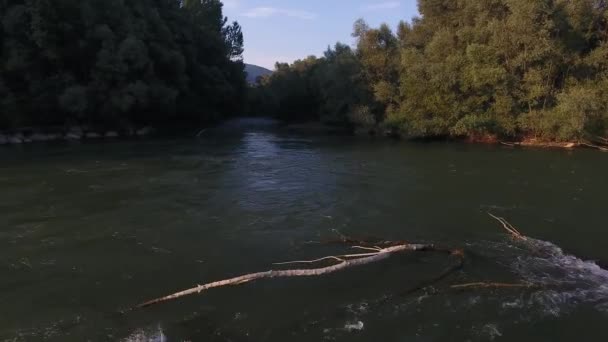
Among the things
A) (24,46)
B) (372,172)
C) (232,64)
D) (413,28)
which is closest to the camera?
(372,172)

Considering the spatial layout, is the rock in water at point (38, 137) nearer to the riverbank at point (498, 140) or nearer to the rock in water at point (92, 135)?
the rock in water at point (92, 135)

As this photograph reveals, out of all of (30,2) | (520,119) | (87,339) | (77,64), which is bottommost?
(87,339)

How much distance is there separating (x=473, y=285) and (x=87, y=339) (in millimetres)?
7115

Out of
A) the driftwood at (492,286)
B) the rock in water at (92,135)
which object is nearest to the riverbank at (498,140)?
the rock in water at (92,135)

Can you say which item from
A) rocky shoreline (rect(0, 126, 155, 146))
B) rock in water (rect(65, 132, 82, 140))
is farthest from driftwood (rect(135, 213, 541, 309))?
rock in water (rect(65, 132, 82, 140))

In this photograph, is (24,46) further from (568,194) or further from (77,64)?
(568,194)

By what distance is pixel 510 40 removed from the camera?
33.3m

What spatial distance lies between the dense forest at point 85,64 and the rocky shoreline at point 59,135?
978mm

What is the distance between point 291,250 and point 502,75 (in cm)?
2738

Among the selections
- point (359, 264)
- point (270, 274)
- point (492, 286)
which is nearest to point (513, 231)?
point (492, 286)

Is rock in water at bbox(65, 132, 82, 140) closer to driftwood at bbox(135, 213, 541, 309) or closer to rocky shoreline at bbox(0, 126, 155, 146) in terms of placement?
rocky shoreline at bbox(0, 126, 155, 146)

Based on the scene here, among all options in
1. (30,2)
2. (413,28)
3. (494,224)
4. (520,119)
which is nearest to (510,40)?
(520,119)

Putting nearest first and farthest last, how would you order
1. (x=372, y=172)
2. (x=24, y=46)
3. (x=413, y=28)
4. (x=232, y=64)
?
(x=372, y=172) < (x=24, y=46) < (x=413, y=28) < (x=232, y=64)

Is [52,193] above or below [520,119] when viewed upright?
below
